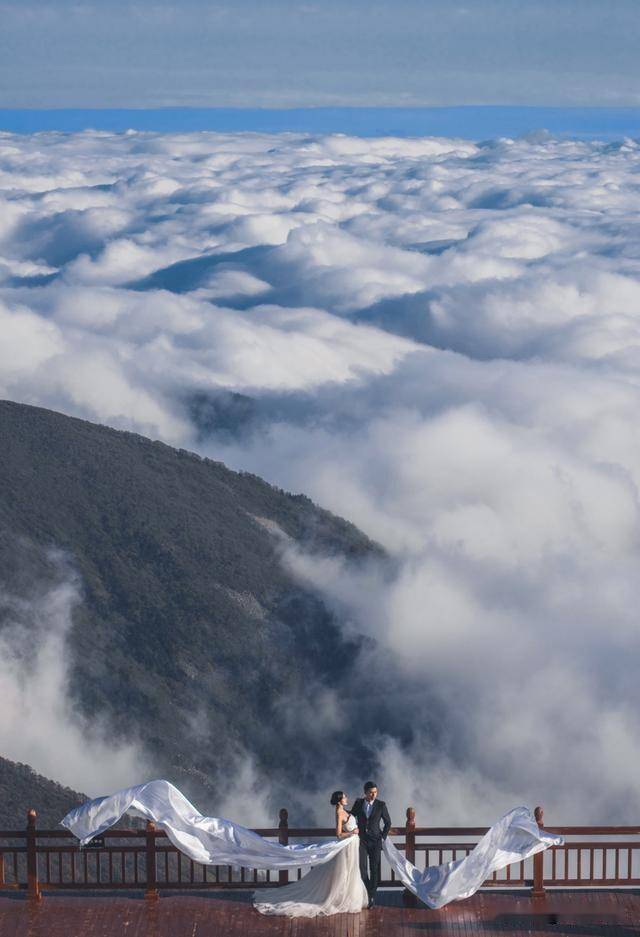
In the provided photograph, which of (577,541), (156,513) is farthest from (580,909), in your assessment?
(577,541)

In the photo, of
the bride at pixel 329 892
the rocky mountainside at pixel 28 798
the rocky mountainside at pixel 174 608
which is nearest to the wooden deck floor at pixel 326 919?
the bride at pixel 329 892

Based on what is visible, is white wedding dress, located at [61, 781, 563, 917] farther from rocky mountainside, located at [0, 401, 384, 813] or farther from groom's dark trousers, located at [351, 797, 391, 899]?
rocky mountainside, located at [0, 401, 384, 813]

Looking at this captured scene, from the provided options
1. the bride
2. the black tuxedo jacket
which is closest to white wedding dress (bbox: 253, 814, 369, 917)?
the bride

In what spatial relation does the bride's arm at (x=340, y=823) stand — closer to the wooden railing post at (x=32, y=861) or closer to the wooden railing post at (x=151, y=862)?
the wooden railing post at (x=151, y=862)

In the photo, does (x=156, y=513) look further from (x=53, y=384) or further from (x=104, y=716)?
(x=53, y=384)

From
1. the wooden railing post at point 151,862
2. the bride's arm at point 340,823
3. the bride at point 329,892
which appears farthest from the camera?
the wooden railing post at point 151,862
